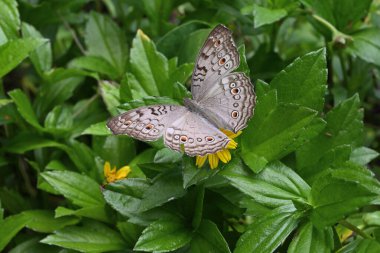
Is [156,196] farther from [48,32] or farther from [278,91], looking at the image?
[48,32]

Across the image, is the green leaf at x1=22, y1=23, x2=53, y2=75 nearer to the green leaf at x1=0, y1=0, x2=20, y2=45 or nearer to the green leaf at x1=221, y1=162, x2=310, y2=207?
the green leaf at x1=0, y1=0, x2=20, y2=45

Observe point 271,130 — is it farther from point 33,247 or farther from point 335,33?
point 33,247

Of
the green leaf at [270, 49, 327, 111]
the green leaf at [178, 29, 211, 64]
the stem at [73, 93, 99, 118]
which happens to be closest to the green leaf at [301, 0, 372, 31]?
the green leaf at [178, 29, 211, 64]

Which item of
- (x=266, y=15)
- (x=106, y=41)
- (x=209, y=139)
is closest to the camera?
(x=209, y=139)

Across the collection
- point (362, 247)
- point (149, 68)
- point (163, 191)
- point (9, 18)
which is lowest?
point (362, 247)

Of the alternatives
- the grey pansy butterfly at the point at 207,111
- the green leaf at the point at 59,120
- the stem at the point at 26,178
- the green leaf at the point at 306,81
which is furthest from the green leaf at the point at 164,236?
the stem at the point at 26,178

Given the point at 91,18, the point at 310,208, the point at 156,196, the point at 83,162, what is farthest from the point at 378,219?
the point at 91,18

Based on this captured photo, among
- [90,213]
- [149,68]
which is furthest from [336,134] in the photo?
[90,213]
